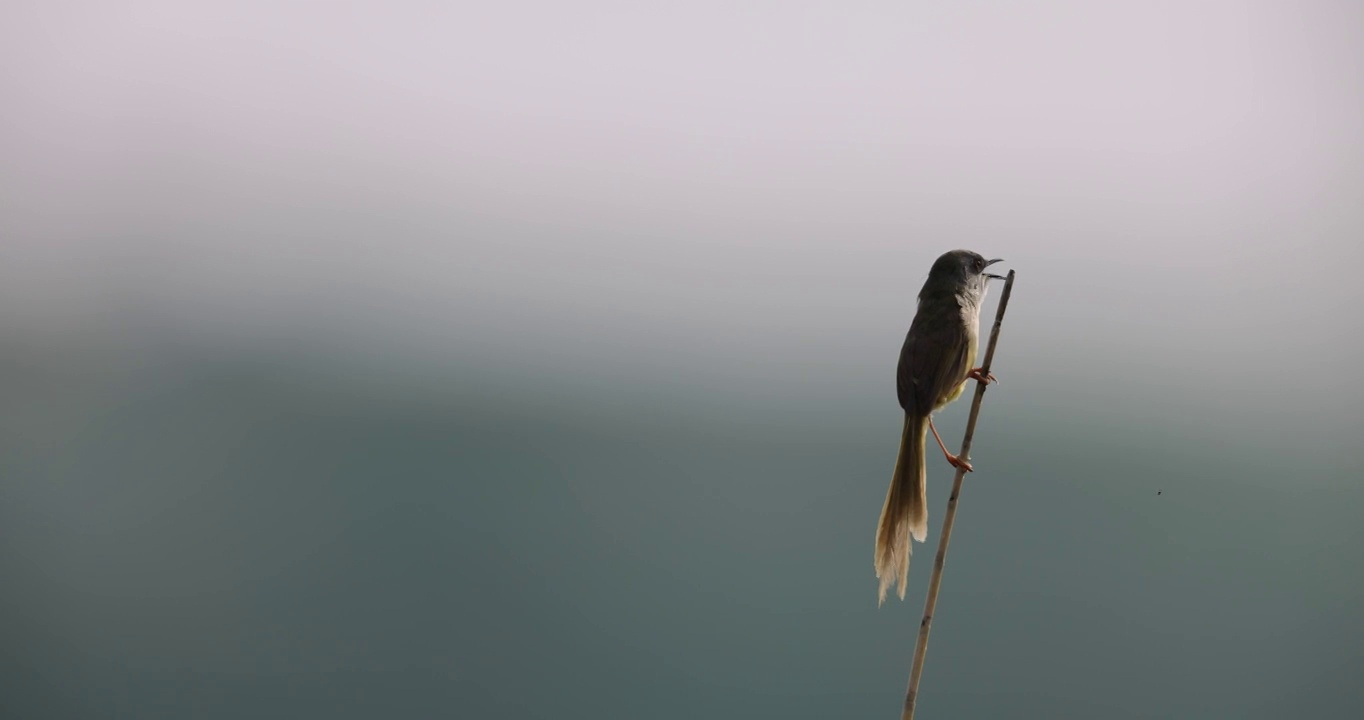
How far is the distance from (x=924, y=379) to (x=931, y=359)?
96 millimetres

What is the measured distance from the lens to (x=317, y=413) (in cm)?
9281

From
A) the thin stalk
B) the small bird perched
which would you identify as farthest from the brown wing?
the thin stalk

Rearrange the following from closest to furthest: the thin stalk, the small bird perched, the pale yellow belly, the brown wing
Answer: the thin stalk < the small bird perched < the brown wing < the pale yellow belly

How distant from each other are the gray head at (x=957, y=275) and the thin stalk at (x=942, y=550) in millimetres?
937

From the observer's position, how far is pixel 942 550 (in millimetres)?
2434

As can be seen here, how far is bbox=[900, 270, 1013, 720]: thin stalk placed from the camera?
2.28 metres

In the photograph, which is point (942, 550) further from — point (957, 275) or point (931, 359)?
point (957, 275)

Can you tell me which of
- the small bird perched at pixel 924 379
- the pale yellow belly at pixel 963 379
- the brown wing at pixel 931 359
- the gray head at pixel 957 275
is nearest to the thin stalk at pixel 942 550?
the small bird perched at pixel 924 379

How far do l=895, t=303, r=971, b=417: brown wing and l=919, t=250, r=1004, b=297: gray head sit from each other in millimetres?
149

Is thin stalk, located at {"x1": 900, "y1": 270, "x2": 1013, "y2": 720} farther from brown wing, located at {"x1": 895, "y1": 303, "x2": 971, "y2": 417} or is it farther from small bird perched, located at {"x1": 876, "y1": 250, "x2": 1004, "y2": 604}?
brown wing, located at {"x1": 895, "y1": 303, "x2": 971, "y2": 417}

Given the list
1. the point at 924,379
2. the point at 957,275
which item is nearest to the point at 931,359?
the point at 924,379

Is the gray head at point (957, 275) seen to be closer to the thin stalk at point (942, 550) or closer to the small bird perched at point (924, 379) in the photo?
the small bird perched at point (924, 379)

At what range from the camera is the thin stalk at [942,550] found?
2.28m

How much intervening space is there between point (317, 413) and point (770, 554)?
45.0 meters
